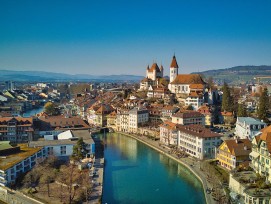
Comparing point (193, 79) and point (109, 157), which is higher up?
point (193, 79)

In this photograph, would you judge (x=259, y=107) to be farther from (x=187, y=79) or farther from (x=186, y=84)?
(x=187, y=79)

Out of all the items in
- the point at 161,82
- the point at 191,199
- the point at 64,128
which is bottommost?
the point at 191,199

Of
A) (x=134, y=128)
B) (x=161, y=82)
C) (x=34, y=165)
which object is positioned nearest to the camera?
(x=34, y=165)

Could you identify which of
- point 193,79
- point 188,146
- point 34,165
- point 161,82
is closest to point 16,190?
point 34,165

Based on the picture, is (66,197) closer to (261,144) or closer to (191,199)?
(191,199)

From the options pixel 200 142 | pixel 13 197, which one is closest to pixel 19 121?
pixel 13 197

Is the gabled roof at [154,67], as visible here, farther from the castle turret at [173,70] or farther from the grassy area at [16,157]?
the grassy area at [16,157]

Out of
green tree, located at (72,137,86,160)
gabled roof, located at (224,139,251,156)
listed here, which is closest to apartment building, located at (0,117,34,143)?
green tree, located at (72,137,86,160)
